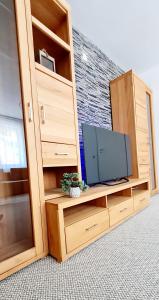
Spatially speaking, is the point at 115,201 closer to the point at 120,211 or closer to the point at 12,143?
the point at 120,211

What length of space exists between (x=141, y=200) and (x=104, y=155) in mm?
815

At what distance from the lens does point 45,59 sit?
162 centimetres

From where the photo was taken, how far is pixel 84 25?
2.36 m

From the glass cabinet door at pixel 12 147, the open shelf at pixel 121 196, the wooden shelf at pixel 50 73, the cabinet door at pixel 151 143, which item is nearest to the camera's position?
the glass cabinet door at pixel 12 147

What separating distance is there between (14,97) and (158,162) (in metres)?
3.10

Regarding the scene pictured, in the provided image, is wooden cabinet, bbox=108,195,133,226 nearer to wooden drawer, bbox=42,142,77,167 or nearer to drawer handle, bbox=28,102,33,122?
wooden drawer, bbox=42,142,77,167

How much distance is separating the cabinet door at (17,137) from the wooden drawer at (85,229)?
0.65 feet

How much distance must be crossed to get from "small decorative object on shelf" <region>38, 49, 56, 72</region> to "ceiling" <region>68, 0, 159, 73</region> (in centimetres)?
88

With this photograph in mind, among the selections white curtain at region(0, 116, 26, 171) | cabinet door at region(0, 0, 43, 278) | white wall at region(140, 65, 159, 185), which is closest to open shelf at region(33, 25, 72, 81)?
cabinet door at region(0, 0, 43, 278)

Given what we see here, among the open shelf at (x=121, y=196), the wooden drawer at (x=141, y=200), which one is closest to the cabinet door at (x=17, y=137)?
A: the open shelf at (x=121, y=196)

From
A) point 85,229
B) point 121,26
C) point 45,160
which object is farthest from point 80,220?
point 121,26

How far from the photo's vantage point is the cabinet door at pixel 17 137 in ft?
3.97

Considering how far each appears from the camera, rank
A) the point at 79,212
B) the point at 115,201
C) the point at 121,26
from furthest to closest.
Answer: the point at 121,26, the point at 115,201, the point at 79,212

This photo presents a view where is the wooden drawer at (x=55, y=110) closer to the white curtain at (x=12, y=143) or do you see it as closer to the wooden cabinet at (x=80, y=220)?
the white curtain at (x=12, y=143)
